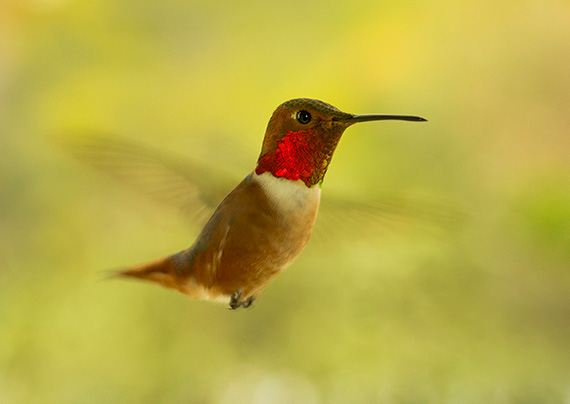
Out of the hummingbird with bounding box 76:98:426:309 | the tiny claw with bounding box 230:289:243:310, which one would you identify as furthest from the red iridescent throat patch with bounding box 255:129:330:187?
the tiny claw with bounding box 230:289:243:310

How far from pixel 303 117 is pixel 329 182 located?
873 millimetres

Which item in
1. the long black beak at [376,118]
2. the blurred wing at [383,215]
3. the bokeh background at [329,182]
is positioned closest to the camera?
the long black beak at [376,118]

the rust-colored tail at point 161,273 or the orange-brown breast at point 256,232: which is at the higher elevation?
the orange-brown breast at point 256,232

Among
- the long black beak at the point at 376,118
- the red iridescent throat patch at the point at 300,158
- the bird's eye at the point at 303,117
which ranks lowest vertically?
the red iridescent throat patch at the point at 300,158

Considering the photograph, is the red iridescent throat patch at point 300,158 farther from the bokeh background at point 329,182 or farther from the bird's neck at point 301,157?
the bokeh background at point 329,182

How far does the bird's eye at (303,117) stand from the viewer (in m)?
0.33

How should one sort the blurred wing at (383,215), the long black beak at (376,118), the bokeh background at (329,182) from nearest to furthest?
the long black beak at (376,118), the blurred wing at (383,215), the bokeh background at (329,182)

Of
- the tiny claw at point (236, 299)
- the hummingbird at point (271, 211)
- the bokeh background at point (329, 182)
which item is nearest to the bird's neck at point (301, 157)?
the hummingbird at point (271, 211)

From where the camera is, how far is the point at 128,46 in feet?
4.81

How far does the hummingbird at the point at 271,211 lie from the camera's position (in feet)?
1.08

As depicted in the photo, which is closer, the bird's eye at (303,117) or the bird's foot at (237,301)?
the bird's eye at (303,117)

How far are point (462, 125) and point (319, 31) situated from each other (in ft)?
1.35

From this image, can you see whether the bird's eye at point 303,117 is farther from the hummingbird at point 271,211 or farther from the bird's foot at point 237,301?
the bird's foot at point 237,301

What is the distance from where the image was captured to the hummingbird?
330mm
